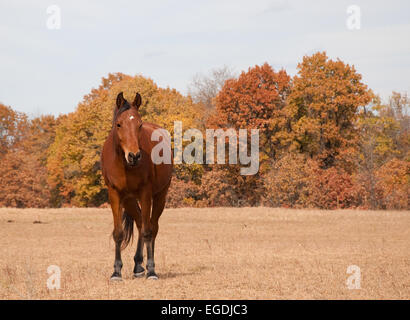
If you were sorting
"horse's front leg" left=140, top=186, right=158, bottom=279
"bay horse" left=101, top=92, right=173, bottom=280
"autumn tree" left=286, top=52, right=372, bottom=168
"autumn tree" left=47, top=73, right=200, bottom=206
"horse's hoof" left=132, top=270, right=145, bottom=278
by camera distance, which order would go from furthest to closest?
"autumn tree" left=47, top=73, right=200, bottom=206 < "autumn tree" left=286, top=52, right=372, bottom=168 < "horse's hoof" left=132, top=270, right=145, bottom=278 < "horse's front leg" left=140, top=186, right=158, bottom=279 < "bay horse" left=101, top=92, right=173, bottom=280

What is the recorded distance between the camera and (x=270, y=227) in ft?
87.6

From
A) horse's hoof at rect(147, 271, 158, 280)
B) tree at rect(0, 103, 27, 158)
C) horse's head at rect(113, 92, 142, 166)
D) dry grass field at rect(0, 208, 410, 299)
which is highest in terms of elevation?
tree at rect(0, 103, 27, 158)

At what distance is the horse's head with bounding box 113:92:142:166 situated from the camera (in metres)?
9.24

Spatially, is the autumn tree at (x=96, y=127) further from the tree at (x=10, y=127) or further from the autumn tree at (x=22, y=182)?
the tree at (x=10, y=127)

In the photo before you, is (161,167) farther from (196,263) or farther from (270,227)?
(270,227)

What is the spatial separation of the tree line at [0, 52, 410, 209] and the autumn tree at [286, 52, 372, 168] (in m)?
0.09

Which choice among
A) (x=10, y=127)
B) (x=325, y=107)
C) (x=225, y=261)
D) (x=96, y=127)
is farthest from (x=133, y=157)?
(x=10, y=127)

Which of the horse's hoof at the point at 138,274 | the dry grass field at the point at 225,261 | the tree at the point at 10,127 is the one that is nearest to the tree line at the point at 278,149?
the tree at the point at 10,127

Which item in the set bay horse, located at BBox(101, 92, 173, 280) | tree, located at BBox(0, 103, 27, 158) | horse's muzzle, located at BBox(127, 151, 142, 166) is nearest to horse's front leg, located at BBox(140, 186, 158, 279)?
bay horse, located at BBox(101, 92, 173, 280)

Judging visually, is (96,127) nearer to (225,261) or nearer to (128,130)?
(225,261)

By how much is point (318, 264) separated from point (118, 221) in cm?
501

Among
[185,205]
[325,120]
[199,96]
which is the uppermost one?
[199,96]

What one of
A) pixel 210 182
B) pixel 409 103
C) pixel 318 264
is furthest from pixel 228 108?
pixel 318 264

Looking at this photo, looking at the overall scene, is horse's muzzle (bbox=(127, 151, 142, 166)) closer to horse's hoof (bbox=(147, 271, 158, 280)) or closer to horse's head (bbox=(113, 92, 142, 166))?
horse's head (bbox=(113, 92, 142, 166))
